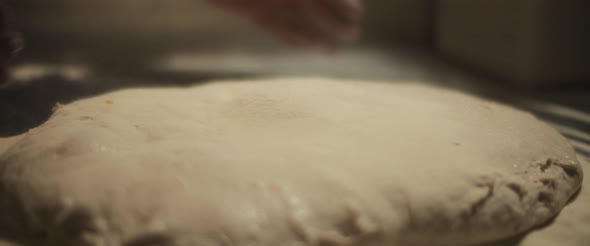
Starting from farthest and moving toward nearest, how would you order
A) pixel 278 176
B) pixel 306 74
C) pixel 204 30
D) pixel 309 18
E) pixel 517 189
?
pixel 204 30
pixel 306 74
pixel 309 18
pixel 517 189
pixel 278 176

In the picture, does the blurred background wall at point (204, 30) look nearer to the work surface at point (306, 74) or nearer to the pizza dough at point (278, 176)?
the work surface at point (306, 74)

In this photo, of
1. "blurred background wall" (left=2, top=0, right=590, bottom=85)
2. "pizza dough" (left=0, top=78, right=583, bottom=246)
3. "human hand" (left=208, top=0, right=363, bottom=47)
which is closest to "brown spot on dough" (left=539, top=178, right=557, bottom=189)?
"pizza dough" (left=0, top=78, right=583, bottom=246)

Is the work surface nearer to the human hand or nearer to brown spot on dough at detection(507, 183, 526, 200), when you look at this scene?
brown spot on dough at detection(507, 183, 526, 200)

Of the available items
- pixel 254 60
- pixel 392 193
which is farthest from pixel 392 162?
pixel 254 60

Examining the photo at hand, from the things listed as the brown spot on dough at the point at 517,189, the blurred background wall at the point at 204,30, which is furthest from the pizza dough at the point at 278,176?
the blurred background wall at the point at 204,30

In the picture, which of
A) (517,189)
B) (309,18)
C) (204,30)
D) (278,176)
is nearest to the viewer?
(278,176)

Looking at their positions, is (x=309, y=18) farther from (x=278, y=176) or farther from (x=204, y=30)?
(x=204, y=30)

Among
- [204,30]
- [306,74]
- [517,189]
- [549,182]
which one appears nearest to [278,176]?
[517,189]
